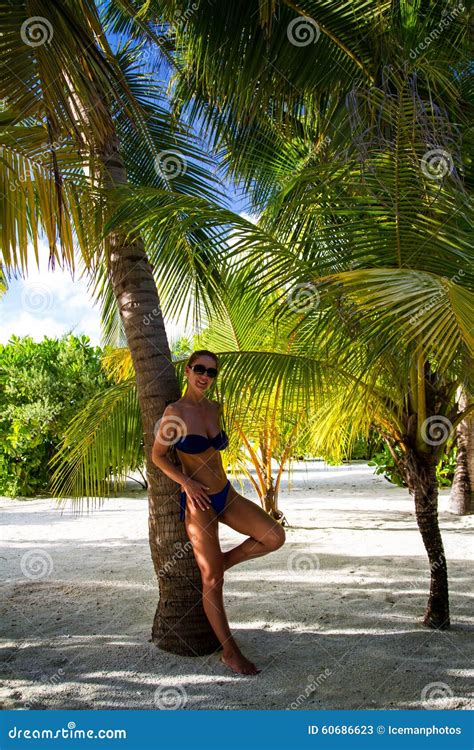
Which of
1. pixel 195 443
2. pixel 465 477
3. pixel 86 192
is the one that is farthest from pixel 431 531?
pixel 465 477

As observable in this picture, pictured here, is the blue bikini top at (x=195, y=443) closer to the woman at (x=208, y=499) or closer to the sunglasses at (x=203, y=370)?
the woman at (x=208, y=499)

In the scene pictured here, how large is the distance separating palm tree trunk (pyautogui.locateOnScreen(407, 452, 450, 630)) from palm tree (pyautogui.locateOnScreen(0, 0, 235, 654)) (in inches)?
62.7

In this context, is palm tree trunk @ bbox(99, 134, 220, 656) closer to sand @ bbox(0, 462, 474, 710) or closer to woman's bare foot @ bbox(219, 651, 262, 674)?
sand @ bbox(0, 462, 474, 710)

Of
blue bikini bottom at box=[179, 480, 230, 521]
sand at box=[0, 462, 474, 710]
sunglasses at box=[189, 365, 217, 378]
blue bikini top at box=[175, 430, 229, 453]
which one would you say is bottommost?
sand at box=[0, 462, 474, 710]

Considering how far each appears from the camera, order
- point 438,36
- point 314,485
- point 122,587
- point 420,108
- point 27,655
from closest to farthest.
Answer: point 420,108, point 27,655, point 122,587, point 438,36, point 314,485

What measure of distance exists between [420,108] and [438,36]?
3826 mm

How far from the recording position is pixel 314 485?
1312cm

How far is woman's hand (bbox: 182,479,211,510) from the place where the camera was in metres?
3.85

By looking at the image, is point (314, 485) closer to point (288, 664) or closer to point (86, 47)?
point (288, 664)

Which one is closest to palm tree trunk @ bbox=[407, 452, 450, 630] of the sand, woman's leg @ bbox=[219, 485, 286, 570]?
the sand

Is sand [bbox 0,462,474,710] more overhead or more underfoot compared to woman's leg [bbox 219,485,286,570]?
more underfoot

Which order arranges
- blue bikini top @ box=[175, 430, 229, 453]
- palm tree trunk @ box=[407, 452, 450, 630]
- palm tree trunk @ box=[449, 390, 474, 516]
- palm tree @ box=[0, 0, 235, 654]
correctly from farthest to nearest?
palm tree trunk @ box=[449, 390, 474, 516] → palm tree trunk @ box=[407, 452, 450, 630] → blue bikini top @ box=[175, 430, 229, 453] → palm tree @ box=[0, 0, 235, 654]

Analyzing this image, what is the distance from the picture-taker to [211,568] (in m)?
3.95

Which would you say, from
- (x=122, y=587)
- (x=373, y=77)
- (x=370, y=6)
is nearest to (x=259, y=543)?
(x=122, y=587)
